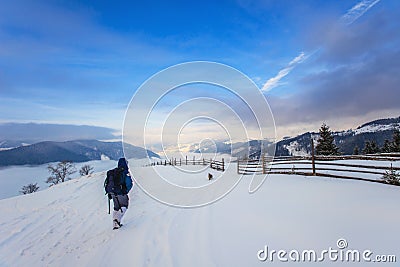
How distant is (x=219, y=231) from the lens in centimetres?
498

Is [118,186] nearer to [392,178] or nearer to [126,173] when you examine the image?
[126,173]

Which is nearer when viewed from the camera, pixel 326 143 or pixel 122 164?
pixel 122 164

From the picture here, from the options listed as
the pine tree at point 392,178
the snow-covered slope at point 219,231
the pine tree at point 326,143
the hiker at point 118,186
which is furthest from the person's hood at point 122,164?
the pine tree at point 326,143

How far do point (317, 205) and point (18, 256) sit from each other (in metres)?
7.58

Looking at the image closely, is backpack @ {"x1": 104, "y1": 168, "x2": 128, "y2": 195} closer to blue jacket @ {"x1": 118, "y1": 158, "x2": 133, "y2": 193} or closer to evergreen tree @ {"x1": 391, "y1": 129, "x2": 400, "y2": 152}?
blue jacket @ {"x1": 118, "y1": 158, "x2": 133, "y2": 193}

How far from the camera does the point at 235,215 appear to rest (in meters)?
6.01

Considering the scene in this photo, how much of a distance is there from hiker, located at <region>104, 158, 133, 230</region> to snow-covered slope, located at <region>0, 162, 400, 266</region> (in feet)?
1.88

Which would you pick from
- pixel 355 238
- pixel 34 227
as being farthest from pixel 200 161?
pixel 355 238

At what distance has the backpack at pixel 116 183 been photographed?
5.69m

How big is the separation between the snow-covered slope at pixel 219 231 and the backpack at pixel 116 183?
1.03 meters

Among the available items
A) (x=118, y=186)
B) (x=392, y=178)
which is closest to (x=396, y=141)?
(x=392, y=178)

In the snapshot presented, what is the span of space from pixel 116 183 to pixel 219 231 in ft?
9.60

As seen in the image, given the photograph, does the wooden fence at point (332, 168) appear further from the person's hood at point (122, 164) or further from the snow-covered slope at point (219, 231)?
the person's hood at point (122, 164)

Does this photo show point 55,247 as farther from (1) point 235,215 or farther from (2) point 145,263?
(1) point 235,215
